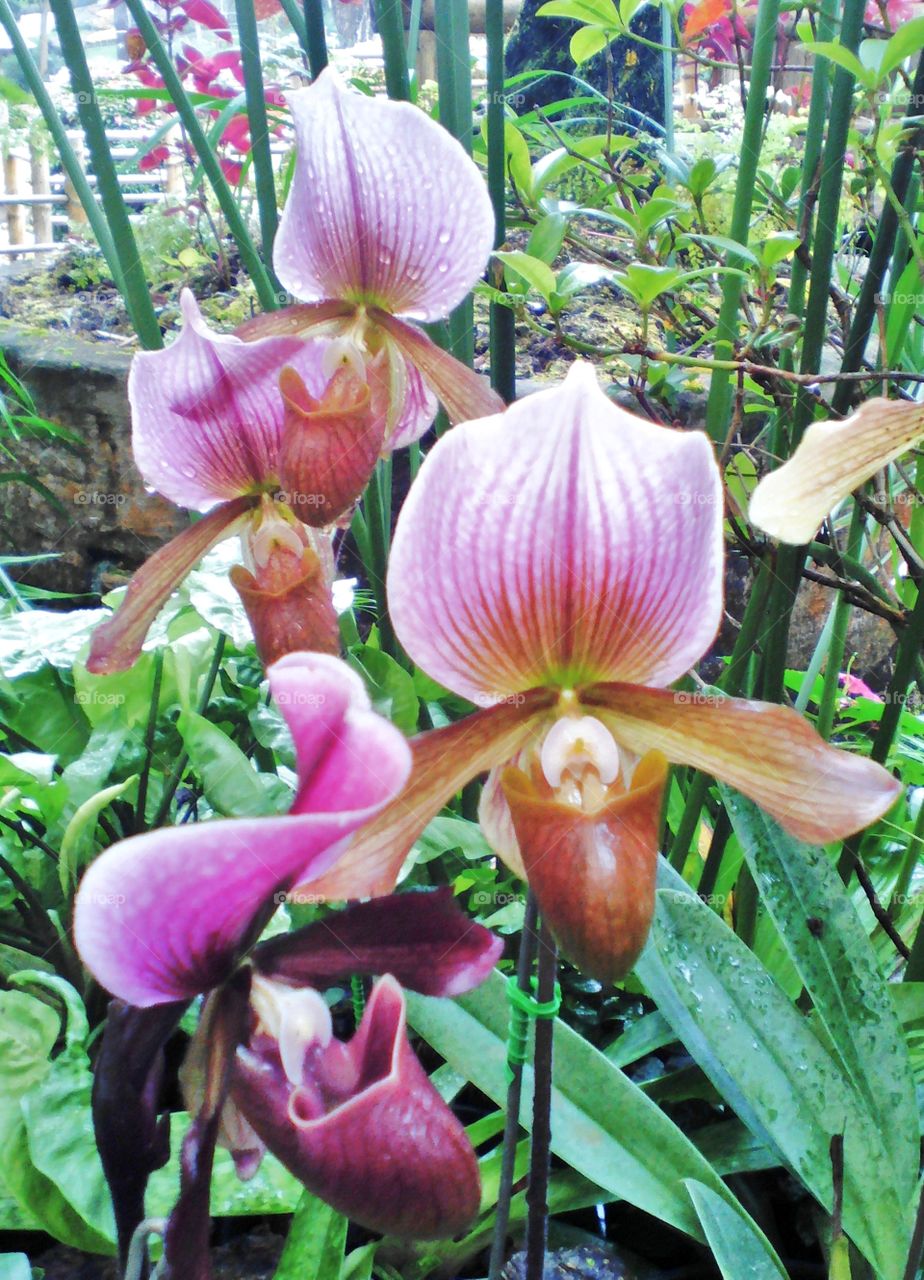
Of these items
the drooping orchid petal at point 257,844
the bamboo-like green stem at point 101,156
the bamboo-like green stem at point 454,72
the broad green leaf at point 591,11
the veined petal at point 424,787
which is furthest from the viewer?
the broad green leaf at point 591,11

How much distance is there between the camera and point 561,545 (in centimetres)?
33

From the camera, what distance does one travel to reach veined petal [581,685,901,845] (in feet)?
1.15

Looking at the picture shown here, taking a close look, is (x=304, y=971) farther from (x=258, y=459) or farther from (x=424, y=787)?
(x=258, y=459)

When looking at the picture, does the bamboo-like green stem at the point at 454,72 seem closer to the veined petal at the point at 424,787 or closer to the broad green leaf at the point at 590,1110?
the veined petal at the point at 424,787

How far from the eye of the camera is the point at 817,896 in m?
0.63

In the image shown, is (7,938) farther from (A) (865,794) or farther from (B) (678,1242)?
(A) (865,794)

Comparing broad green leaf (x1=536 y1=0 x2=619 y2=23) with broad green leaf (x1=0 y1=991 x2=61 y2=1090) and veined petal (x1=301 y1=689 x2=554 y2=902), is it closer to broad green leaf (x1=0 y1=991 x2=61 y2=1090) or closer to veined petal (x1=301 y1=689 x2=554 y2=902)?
veined petal (x1=301 y1=689 x2=554 y2=902)

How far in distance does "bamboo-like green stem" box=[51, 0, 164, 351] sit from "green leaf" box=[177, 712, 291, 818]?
0.28m

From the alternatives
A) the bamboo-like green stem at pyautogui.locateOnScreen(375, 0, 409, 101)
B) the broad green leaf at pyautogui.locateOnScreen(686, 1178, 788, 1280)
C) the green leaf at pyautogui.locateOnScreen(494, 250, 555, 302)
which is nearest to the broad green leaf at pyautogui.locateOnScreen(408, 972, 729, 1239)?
the broad green leaf at pyautogui.locateOnScreen(686, 1178, 788, 1280)

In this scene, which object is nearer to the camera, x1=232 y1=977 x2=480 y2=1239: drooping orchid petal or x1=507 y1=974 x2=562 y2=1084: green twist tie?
x1=232 y1=977 x2=480 y2=1239: drooping orchid petal

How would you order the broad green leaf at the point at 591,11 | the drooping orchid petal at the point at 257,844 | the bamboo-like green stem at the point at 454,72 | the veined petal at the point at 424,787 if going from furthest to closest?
1. the broad green leaf at the point at 591,11
2. the bamboo-like green stem at the point at 454,72
3. the veined petal at the point at 424,787
4. the drooping orchid petal at the point at 257,844

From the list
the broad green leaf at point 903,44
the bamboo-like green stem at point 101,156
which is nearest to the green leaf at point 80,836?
the bamboo-like green stem at point 101,156

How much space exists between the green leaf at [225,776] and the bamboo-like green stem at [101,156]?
284 mm

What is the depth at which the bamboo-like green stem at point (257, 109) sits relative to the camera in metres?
0.57
